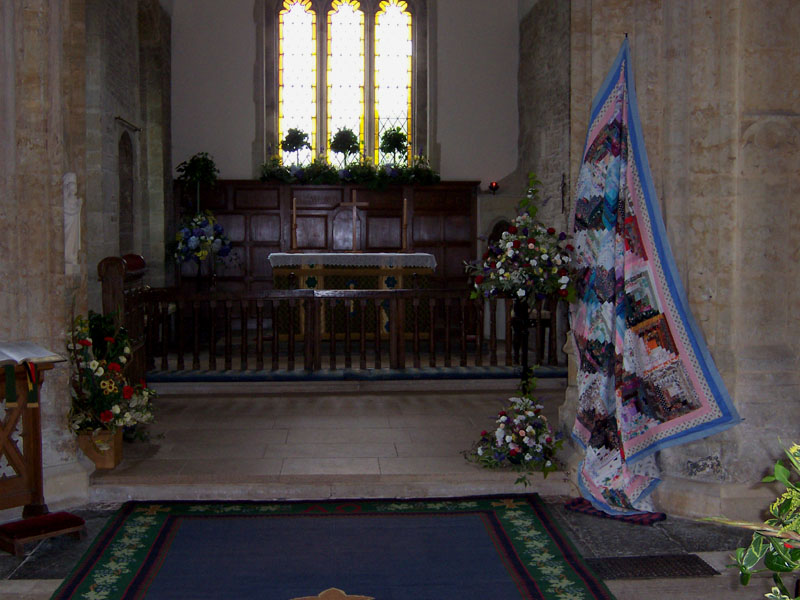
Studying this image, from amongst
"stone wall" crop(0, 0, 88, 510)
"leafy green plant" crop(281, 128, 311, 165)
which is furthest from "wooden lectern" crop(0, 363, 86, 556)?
"leafy green plant" crop(281, 128, 311, 165)

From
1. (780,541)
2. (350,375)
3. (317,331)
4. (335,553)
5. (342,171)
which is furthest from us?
(342,171)

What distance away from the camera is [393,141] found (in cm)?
1195

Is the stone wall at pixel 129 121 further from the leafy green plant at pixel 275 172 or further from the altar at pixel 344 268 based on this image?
the altar at pixel 344 268

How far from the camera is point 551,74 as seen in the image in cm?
1102

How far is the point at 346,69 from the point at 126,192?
413 cm

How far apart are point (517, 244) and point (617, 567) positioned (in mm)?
2006

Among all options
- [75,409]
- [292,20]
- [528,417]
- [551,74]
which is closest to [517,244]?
[528,417]

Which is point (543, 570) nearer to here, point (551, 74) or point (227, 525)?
point (227, 525)

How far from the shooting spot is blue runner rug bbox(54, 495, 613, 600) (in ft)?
12.1

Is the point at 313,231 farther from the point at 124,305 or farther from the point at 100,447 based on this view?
the point at 100,447

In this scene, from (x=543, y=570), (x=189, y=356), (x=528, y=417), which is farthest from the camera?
(x=189, y=356)

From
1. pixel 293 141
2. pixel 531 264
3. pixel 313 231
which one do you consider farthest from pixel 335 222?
pixel 531 264

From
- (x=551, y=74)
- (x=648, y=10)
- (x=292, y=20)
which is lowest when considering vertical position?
(x=648, y=10)

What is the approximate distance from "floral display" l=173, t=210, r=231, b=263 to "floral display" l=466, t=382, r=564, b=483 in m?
6.53
